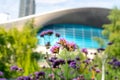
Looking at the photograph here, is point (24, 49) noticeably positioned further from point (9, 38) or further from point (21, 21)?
point (21, 21)

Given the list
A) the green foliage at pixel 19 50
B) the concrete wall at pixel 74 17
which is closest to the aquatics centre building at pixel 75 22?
the concrete wall at pixel 74 17

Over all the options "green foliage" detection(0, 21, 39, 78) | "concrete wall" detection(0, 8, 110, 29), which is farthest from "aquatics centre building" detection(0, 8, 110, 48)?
"green foliage" detection(0, 21, 39, 78)

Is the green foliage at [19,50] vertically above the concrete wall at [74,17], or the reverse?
the concrete wall at [74,17]

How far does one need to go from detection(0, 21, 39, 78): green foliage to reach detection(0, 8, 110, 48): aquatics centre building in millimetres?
24885

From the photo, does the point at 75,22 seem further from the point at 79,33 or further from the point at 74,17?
the point at 79,33

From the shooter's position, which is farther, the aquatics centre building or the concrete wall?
the concrete wall

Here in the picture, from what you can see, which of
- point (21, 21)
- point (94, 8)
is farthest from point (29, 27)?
point (94, 8)

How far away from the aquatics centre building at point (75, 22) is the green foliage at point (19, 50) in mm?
24885

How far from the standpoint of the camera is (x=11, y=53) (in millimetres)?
20391

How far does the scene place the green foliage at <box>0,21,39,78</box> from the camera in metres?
18.0

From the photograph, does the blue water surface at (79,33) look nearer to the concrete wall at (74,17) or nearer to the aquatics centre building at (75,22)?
the aquatics centre building at (75,22)

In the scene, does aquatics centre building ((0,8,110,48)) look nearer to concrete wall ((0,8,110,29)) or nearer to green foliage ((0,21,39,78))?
concrete wall ((0,8,110,29))

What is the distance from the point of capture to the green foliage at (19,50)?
17956 mm

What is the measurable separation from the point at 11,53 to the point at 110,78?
13.8 meters
